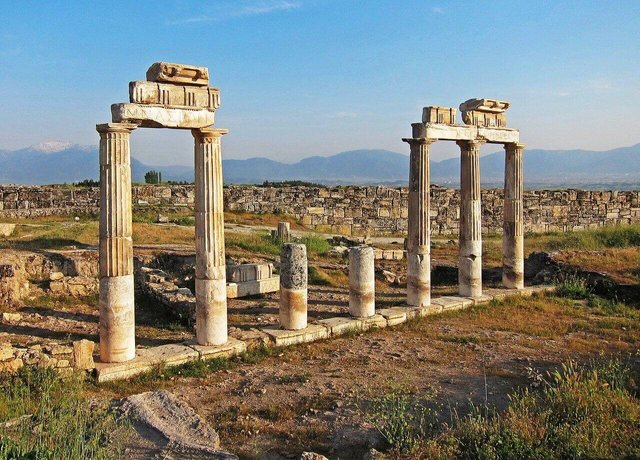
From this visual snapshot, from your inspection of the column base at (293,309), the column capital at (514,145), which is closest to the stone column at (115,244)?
the column base at (293,309)

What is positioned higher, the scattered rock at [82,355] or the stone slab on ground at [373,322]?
the scattered rock at [82,355]

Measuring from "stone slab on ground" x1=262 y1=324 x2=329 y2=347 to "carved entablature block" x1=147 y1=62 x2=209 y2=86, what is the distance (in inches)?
192

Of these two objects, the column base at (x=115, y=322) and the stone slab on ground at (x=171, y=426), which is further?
the column base at (x=115, y=322)

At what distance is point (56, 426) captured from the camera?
602 cm

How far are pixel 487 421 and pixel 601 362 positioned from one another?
12.8ft

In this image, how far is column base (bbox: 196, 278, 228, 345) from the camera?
10391 millimetres

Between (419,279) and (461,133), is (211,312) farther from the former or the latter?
(461,133)

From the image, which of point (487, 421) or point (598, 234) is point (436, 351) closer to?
point (487, 421)

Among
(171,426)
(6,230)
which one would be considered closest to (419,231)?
(171,426)

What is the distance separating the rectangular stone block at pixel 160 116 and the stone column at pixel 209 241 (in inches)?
10.8

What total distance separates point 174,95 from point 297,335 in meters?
5.04

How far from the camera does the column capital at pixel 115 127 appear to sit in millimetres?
9195

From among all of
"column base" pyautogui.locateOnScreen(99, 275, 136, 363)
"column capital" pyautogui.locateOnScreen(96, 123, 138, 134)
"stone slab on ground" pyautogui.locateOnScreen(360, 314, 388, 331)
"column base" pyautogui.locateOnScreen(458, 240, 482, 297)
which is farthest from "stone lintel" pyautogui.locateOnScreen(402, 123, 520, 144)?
"column base" pyautogui.locateOnScreen(99, 275, 136, 363)

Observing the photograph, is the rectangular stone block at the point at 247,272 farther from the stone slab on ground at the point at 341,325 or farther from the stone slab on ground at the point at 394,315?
the stone slab on ground at the point at 394,315
